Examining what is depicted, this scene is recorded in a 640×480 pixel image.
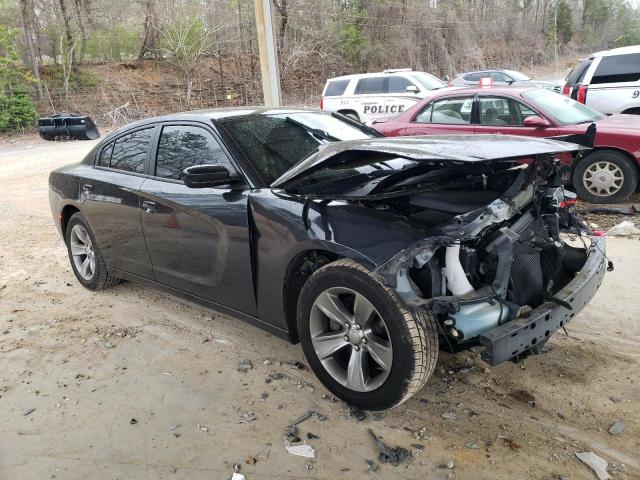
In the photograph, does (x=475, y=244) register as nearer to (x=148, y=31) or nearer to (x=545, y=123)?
(x=545, y=123)

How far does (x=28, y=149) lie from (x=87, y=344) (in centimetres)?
1708

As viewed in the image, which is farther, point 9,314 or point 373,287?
point 9,314

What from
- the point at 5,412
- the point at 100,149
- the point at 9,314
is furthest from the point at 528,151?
the point at 9,314

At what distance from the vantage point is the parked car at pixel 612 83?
989 centimetres

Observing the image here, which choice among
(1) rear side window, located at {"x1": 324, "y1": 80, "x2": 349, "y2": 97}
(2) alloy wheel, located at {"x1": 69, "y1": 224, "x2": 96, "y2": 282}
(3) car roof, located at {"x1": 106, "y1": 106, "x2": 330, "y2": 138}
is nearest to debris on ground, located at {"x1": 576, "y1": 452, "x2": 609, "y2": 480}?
(3) car roof, located at {"x1": 106, "y1": 106, "x2": 330, "y2": 138}

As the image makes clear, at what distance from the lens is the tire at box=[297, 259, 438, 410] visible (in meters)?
2.62

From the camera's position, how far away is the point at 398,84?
568 inches

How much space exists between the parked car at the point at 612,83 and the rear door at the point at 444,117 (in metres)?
3.47

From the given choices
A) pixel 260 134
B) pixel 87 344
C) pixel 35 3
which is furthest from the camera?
pixel 35 3

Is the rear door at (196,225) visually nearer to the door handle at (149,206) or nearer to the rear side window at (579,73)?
the door handle at (149,206)

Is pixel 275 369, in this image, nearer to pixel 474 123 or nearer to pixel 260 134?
pixel 260 134

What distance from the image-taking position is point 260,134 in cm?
376

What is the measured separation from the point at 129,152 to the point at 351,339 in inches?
105

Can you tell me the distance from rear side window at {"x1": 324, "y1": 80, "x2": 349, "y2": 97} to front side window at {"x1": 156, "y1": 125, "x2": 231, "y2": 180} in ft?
38.6
